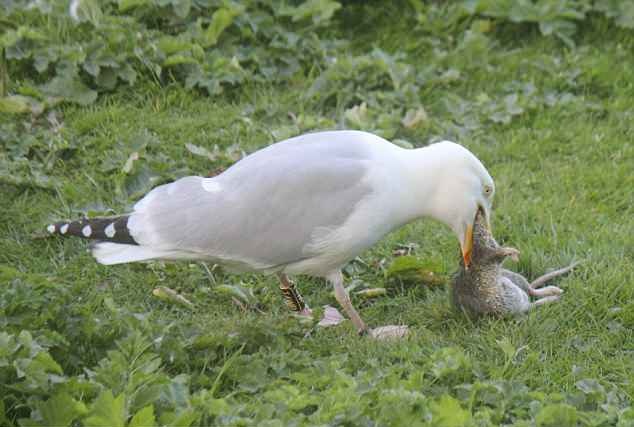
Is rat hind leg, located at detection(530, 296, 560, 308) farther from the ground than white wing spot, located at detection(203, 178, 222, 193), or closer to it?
closer to it

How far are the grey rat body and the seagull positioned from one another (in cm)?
5

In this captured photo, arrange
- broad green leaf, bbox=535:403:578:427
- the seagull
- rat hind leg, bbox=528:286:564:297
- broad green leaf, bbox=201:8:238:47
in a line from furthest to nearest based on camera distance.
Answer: broad green leaf, bbox=201:8:238:47 < rat hind leg, bbox=528:286:564:297 < the seagull < broad green leaf, bbox=535:403:578:427

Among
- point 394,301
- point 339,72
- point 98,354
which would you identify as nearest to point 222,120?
point 339,72

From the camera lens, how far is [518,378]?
425cm

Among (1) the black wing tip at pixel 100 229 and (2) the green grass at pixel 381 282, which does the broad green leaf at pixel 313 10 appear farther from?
(1) the black wing tip at pixel 100 229

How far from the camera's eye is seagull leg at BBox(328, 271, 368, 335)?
4832mm

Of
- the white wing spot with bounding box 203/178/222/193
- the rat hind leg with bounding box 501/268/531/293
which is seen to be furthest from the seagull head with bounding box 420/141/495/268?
the white wing spot with bounding box 203/178/222/193

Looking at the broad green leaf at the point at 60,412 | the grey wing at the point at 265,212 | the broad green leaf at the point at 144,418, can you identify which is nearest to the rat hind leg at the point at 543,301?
the grey wing at the point at 265,212

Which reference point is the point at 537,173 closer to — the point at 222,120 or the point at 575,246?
the point at 575,246

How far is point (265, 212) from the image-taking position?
15.4ft

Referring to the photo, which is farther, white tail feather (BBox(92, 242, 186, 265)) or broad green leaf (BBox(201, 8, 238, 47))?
broad green leaf (BBox(201, 8, 238, 47))

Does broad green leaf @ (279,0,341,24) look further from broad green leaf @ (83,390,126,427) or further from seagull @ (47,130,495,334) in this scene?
broad green leaf @ (83,390,126,427)

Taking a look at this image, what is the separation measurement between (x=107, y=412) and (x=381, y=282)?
2.11m

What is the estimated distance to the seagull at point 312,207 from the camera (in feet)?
15.2
